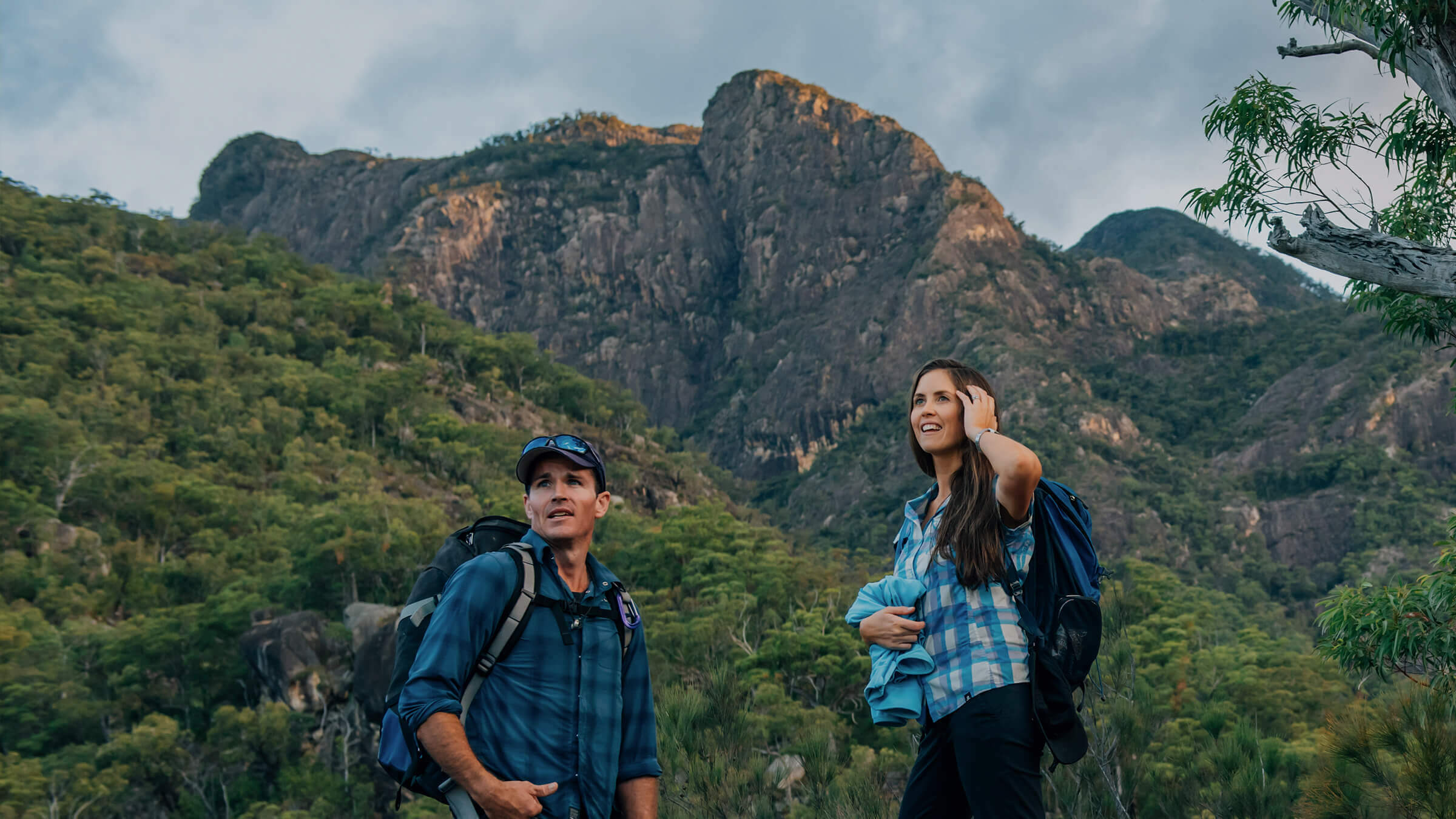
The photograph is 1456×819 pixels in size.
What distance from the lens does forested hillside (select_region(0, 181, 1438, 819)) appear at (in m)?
5.95

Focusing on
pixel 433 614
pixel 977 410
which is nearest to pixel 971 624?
pixel 977 410

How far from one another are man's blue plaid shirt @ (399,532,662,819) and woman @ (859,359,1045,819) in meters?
0.65

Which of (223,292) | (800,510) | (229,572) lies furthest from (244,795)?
(800,510)

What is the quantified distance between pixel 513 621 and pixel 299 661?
20010 millimetres

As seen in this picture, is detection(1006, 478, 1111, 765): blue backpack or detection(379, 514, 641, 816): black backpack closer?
detection(379, 514, 641, 816): black backpack

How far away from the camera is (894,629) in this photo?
214 centimetres

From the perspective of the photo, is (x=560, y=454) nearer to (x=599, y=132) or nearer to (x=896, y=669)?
(x=896, y=669)

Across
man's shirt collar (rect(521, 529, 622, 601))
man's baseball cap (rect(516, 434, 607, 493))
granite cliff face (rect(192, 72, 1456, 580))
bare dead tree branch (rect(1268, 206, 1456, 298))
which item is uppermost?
granite cliff face (rect(192, 72, 1456, 580))

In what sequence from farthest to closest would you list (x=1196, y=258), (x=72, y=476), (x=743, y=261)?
(x=1196, y=258) → (x=743, y=261) → (x=72, y=476)

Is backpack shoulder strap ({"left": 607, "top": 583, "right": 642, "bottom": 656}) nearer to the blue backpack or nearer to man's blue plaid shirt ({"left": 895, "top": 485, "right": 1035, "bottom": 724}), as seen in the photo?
man's blue plaid shirt ({"left": 895, "top": 485, "right": 1035, "bottom": 724})

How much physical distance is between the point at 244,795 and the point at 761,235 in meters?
78.8

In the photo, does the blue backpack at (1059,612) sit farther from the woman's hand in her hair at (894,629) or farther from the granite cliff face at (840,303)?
the granite cliff face at (840,303)

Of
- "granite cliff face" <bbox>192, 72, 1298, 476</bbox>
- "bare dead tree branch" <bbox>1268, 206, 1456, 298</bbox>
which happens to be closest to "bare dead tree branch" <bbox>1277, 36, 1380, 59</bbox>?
"bare dead tree branch" <bbox>1268, 206, 1456, 298</bbox>

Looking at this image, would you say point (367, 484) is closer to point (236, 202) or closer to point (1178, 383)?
point (1178, 383)
